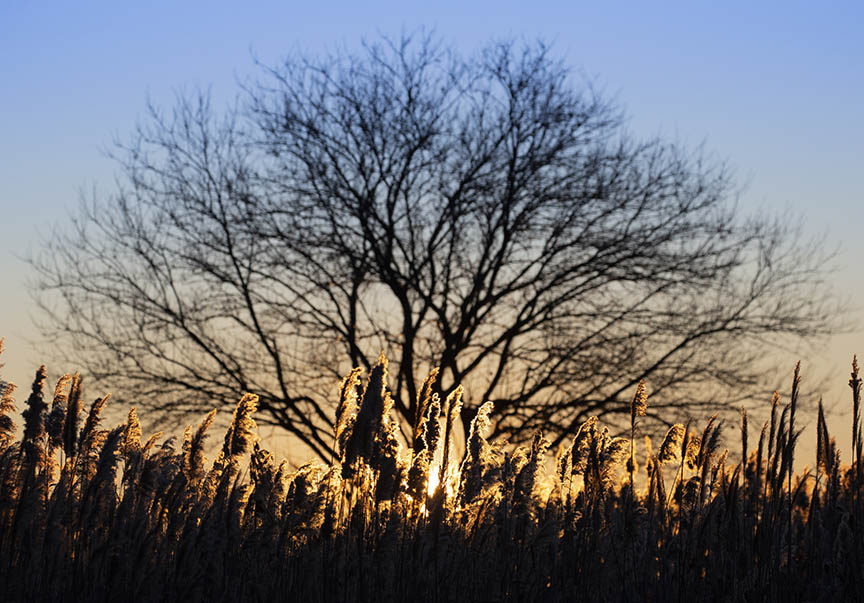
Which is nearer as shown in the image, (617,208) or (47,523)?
(47,523)

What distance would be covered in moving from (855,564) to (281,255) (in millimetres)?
13032

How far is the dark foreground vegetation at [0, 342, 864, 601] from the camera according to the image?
3984mm

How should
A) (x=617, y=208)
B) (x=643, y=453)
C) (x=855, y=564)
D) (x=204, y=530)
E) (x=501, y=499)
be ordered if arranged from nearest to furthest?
(x=204, y=530) < (x=855, y=564) < (x=501, y=499) < (x=643, y=453) < (x=617, y=208)

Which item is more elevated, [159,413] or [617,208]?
[617,208]

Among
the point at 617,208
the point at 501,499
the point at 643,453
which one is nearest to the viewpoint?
the point at 501,499

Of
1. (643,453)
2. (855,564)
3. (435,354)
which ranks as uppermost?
(435,354)

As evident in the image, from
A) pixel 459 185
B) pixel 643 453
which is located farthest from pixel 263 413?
pixel 643 453

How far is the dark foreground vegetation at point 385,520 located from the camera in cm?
398

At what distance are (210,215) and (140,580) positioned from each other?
13.6 meters

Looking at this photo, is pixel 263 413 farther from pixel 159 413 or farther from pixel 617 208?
pixel 617 208

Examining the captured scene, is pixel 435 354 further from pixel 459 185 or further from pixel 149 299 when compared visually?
pixel 149 299

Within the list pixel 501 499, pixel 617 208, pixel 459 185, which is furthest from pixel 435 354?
pixel 501 499

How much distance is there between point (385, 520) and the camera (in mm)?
4492

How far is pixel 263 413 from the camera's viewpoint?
17344mm
